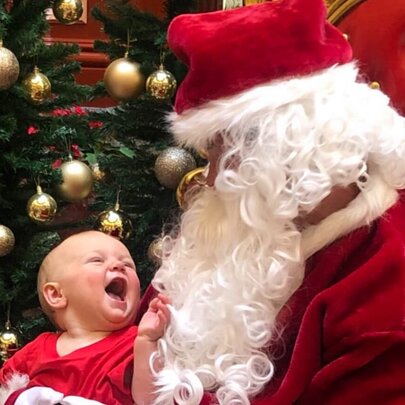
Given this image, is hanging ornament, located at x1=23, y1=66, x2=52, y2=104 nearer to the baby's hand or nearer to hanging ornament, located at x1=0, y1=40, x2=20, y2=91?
hanging ornament, located at x1=0, y1=40, x2=20, y2=91

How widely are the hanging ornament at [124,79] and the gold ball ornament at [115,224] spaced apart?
0.23 meters

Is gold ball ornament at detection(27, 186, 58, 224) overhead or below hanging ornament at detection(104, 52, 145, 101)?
below

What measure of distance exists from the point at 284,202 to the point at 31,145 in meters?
0.73

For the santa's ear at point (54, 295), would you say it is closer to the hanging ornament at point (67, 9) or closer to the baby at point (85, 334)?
the baby at point (85, 334)

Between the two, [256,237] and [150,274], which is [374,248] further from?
[150,274]

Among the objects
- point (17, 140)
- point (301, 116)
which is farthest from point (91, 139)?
point (301, 116)

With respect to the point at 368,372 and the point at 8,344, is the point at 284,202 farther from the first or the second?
the point at 8,344

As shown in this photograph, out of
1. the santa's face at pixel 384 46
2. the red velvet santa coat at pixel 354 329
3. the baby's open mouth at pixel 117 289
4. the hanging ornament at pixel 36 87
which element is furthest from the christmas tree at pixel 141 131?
the red velvet santa coat at pixel 354 329

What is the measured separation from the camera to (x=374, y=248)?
0.97 metres

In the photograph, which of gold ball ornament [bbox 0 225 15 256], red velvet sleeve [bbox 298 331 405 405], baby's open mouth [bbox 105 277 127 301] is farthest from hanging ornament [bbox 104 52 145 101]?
red velvet sleeve [bbox 298 331 405 405]

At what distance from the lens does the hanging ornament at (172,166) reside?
1570mm

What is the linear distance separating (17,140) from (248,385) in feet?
2.57

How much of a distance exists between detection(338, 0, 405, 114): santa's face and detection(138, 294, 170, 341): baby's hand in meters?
0.51

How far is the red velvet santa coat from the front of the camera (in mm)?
919
